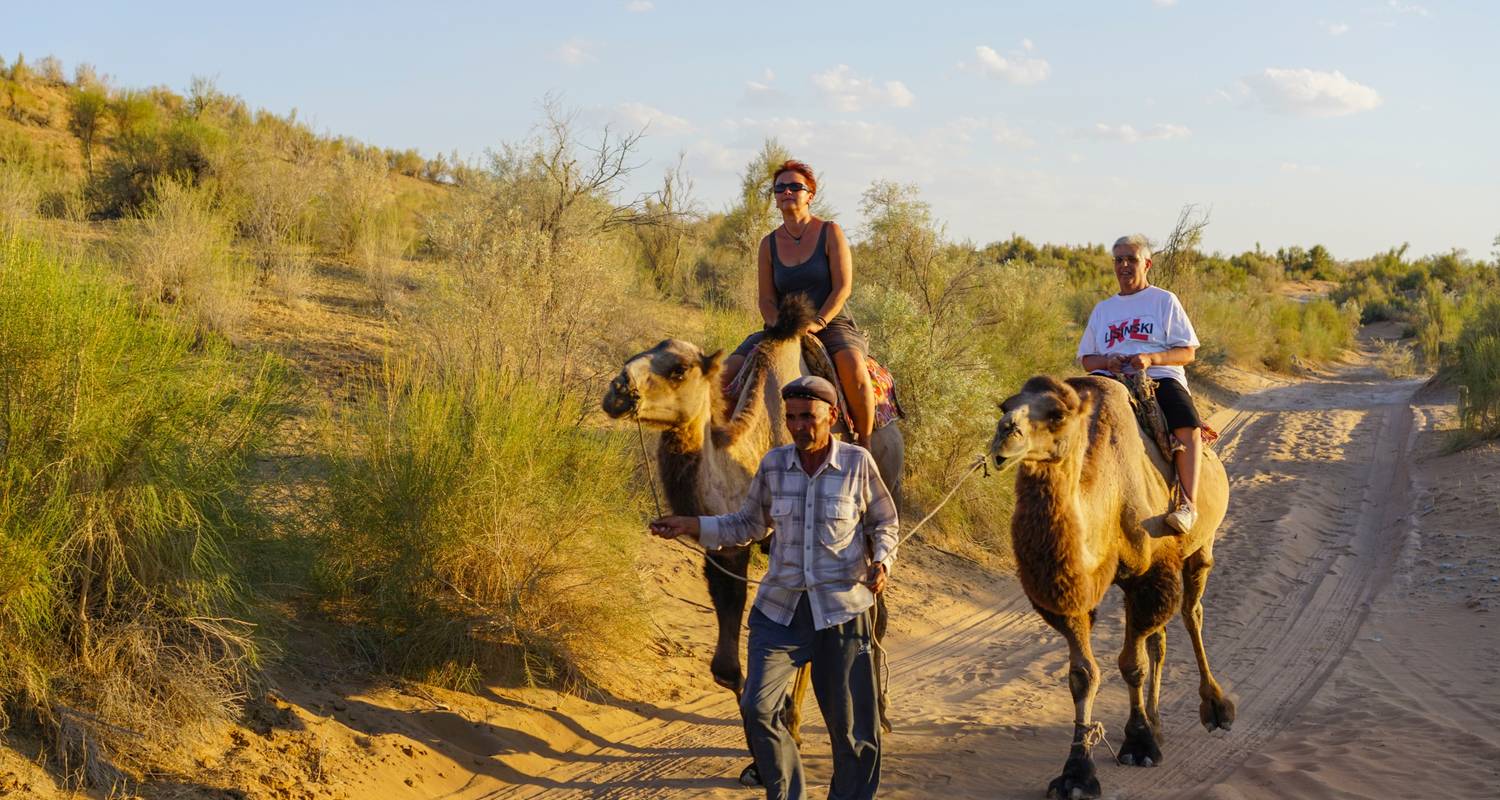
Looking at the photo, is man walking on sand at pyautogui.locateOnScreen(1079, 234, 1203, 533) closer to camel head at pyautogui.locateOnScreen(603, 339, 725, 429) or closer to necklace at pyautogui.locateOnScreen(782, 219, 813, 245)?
necklace at pyautogui.locateOnScreen(782, 219, 813, 245)

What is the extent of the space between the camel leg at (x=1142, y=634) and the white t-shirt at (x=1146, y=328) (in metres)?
1.28

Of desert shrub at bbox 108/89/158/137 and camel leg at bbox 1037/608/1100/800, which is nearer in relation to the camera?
camel leg at bbox 1037/608/1100/800

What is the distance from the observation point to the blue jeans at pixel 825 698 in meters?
4.54

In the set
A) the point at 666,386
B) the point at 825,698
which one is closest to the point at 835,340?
the point at 666,386

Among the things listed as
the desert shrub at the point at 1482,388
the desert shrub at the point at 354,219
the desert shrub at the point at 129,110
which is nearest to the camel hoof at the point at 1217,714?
the desert shrub at the point at 354,219

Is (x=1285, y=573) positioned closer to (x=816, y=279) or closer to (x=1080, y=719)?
(x=1080, y=719)

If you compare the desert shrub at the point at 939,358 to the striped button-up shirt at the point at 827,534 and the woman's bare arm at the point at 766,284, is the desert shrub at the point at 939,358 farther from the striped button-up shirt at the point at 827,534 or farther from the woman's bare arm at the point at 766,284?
the striped button-up shirt at the point at 827,534

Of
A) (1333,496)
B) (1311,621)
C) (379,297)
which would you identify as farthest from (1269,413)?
(379,297)

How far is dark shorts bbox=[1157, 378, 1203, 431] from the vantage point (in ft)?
22.0

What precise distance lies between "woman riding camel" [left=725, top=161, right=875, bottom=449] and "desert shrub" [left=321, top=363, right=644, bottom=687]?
Answer: 1.66 m

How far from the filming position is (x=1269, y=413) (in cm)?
2400

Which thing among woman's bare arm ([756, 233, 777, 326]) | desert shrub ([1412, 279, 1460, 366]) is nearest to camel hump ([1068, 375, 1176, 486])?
woman's bare arm ([756, 233, 777, 326])

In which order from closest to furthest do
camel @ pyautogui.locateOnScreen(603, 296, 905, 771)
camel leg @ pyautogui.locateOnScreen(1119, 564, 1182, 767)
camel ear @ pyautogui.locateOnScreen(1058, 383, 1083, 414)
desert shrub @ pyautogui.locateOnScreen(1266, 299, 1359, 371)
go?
A: camel ear @ pyautogui.locateOnScreen(1058, 383, 1083, 414) < camel @ pyautogui.locateOnScreen(603, 296, 905, 771) < camel leg @ pyautogui.locateOnScreen(1119, 564, 1182, 767) < desert shrub @ pyautogui.locateOnScreen(1266, 299, 1359, 371)

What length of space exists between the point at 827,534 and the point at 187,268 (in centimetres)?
947
